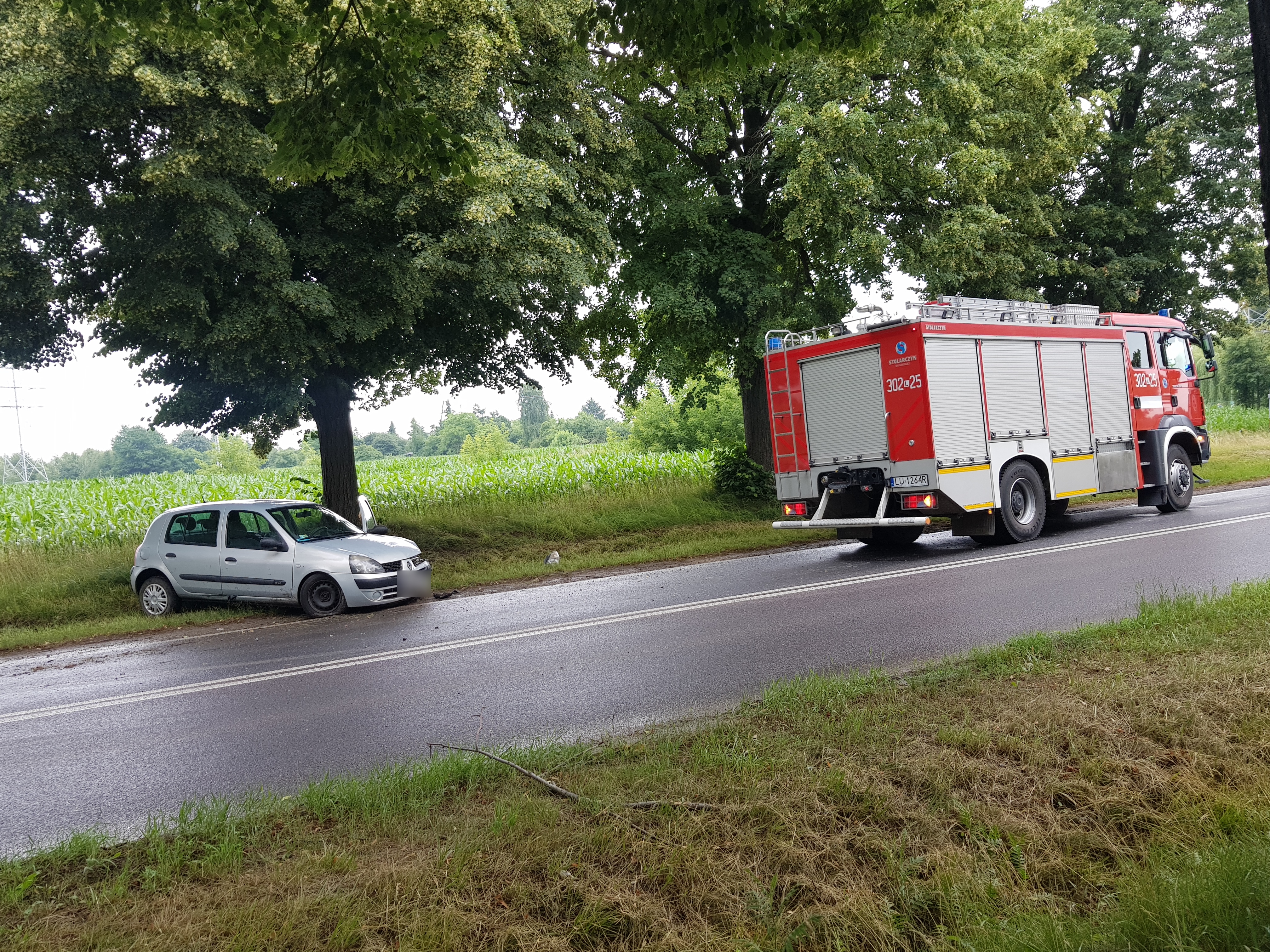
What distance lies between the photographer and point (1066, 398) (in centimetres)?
1465

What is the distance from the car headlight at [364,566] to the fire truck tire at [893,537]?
7.57 meters

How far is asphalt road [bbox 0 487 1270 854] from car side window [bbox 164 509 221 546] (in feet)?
6.06

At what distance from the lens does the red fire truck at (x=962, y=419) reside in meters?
12.9

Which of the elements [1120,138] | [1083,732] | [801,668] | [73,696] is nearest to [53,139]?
[73,696]

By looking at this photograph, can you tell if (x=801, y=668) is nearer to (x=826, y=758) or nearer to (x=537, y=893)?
(x=826, y=758)

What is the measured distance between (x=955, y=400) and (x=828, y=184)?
553 centimetres

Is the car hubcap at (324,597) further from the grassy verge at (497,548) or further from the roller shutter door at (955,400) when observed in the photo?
the roller shutter door at (955,400)

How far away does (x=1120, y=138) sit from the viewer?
24.3 metres

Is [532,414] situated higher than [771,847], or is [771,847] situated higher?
[532,414]

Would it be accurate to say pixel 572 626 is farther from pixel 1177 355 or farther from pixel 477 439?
pixel 477 439

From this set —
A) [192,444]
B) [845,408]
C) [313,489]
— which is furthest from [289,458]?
[845,408]

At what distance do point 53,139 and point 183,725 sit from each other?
28.4 feet

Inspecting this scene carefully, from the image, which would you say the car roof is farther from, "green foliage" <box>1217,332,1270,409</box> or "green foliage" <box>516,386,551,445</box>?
"green foliage" <box>516,386,551,445</box>

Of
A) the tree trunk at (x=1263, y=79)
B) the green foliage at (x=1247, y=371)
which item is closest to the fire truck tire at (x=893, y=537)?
the tree trunk at (x=1263, y=79)
